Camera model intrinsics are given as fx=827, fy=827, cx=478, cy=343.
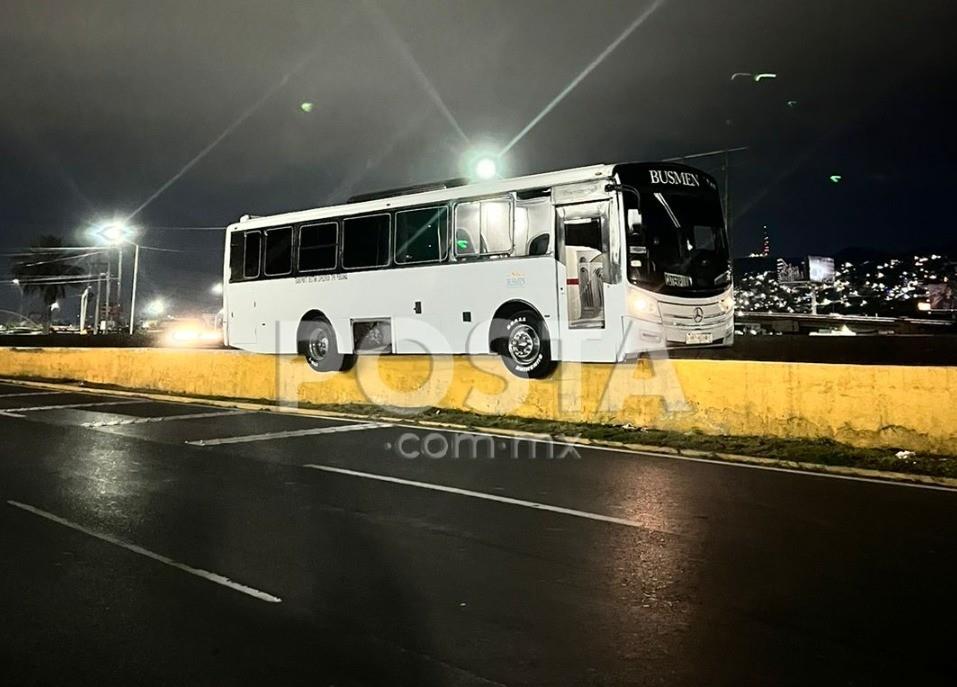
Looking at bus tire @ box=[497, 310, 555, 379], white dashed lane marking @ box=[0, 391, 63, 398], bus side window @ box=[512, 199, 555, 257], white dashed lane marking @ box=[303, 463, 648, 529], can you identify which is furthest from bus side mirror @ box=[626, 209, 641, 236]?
white dashed lane marking @ box=[0, 391, 63, 398]

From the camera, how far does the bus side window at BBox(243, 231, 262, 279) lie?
762 inches

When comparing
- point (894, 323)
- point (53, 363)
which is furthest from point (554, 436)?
point (894, 323)

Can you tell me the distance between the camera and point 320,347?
18109 millimetres

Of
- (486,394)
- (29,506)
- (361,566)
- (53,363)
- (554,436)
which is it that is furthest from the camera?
(53,363)

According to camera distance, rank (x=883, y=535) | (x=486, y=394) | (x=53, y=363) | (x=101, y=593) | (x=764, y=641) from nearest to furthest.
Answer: (x=764, y=641) → (x=101, y=593) → (x=883, y=535) → (x=486, y=394) → (x=53, y=363)

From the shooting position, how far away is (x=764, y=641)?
4.71m

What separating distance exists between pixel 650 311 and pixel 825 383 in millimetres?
2986

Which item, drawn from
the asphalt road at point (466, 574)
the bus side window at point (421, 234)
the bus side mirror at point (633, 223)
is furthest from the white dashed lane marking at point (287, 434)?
the bus side mirror at point (633, 223)

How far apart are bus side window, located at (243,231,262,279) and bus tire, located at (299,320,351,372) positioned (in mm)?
2148

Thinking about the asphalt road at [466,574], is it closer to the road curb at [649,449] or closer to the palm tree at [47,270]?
the road curb at [649,449]

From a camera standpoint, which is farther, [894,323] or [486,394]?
[894,323]

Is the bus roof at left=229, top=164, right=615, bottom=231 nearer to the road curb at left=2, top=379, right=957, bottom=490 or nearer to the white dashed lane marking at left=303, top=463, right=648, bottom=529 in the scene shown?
the road curb at left=2, top=379, right=957, bottom=490

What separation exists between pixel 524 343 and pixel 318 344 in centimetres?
577

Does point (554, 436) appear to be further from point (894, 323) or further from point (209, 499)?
point (894, 323)
